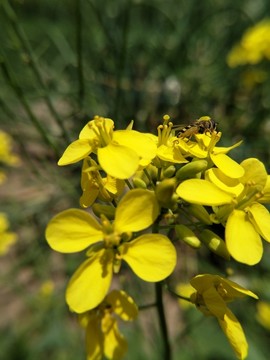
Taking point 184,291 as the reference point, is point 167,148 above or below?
above

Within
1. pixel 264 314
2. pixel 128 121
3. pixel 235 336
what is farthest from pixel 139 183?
pixel 264 314

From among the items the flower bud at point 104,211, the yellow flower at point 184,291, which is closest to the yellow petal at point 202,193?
the flower bud at point 104,211

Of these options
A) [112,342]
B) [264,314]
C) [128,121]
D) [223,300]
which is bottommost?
[264,314]

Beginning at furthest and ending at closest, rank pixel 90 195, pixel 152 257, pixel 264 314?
pixel 264 314 → pixel 90 195 → pixel 152 257

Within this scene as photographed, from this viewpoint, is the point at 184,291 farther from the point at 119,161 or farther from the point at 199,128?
the point at 119,161

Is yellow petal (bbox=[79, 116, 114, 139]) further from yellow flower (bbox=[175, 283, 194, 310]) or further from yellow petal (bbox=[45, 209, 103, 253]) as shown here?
yellow flower (bbox=[175, 283, 194, 310])

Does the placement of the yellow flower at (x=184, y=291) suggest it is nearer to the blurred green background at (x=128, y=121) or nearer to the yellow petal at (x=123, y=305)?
the blurred green background at (x=128, y=121)

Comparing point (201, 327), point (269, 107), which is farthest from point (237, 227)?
point (269, 107)
